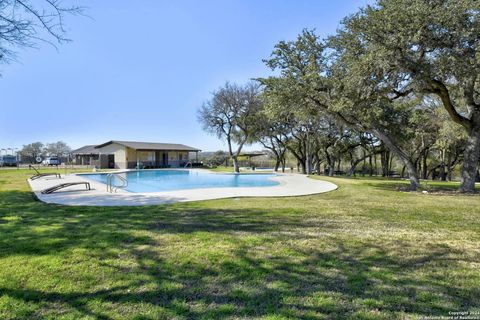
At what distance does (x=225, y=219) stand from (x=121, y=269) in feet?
8.53

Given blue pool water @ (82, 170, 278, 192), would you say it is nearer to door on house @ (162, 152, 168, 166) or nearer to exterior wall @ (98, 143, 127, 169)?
exterior wall @ (98, 143, 127, 169)

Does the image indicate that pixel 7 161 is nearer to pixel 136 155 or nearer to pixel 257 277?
pixel 136 155

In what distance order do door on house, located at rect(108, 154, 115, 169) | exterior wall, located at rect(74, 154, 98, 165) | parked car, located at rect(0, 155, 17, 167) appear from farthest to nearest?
1. exterior wall, located at rect(74, 154, 98, 165)
2. parked car, located at rect(0, 155, 17, 167)
3. door on house, located at rect(108, 154, 115, 169)

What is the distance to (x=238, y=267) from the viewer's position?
10.2ft

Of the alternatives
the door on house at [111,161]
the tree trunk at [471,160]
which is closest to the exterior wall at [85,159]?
the door on house at [111,161]

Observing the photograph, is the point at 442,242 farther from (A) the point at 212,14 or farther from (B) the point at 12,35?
(A) the point at 212,14

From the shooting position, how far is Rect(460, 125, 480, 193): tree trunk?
10.3 m

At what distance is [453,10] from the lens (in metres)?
7.98

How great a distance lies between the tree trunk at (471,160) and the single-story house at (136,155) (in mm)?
27149

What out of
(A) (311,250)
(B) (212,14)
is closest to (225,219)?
(A) (311,250)

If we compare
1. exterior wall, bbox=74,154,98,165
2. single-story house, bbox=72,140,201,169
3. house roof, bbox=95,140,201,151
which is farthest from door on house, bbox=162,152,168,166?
exterior wall, bbox=74,154,98,165

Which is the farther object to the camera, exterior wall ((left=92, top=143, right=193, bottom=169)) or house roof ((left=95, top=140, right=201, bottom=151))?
exterior wall ((left=92, top=143, right=193, bottom=169))

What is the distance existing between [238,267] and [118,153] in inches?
1256

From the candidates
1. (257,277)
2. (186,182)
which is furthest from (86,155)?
(257,277)
